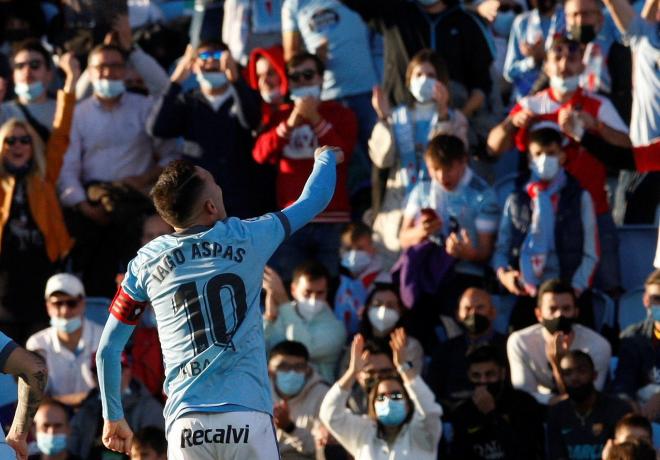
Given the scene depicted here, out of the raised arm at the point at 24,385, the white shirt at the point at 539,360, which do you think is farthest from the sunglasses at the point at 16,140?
the raised arm at the point at 24,385

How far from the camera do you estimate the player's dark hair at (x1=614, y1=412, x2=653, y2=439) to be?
11.0 metres

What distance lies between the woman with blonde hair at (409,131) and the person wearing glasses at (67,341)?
2.27m

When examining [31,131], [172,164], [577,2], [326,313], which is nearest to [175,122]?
Answer: [31,131]

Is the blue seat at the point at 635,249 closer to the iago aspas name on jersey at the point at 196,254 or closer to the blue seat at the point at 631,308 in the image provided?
the blue seat at the point at 631,308

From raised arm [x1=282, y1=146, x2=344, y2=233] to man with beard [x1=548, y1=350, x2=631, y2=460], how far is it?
3.93m

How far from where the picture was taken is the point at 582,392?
11.6 metres

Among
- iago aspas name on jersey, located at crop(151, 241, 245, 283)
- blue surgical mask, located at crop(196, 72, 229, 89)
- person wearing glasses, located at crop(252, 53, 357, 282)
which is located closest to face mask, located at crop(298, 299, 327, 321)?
person wearing glasses, located at crop(252, 53, 357, 282)

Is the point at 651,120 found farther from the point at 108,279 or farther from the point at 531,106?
the point at 108,279

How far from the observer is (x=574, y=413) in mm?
11609

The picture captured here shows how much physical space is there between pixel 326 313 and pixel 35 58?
10.8 ft

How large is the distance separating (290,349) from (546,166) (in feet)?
7.34

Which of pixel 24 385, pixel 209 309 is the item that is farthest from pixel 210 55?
pixel 209 309

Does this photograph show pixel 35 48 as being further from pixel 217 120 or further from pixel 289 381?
pixel 289 381

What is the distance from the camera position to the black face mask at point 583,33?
14.2 meters
